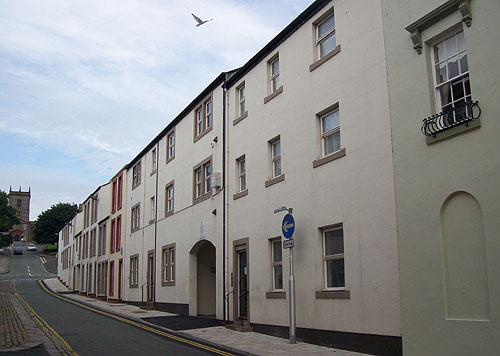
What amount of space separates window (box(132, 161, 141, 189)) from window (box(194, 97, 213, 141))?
986cm

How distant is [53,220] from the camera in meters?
119

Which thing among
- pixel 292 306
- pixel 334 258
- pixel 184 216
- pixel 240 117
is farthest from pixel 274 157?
pixel 184 216

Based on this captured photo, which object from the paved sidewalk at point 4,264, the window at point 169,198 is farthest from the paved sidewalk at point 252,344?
the paved sidewalk at point 4,264

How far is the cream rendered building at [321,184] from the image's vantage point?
39.8 feet

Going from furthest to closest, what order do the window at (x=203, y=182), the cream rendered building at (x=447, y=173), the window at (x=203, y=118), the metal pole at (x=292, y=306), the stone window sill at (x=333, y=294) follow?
1. the window at (x=203, y=118)
2. the window at (x=203, y=182)
3. the metal pole at (x=292, y=306)
4. the stone window sill at (x=333, y=294)
5. the cream rendered building at (x=447, y=173)

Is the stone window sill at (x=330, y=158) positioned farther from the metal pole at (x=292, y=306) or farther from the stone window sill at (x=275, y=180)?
the metal pole at (x=292, y=306)

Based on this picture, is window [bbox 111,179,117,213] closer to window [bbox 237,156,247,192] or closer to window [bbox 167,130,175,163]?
window [bbox 167,130,175,163]

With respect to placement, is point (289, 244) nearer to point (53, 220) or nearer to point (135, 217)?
point (135, 217)

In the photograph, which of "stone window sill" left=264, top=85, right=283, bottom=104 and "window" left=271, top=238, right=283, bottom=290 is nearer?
"window" left=271, top=238, right=283, bottom=290

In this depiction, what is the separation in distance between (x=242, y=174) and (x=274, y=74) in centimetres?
387

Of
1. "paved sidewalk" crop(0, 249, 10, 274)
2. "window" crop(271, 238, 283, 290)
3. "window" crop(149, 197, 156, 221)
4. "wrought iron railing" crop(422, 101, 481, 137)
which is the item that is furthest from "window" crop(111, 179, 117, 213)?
"paved sidewalk" crop(0, 249, 10, 274)

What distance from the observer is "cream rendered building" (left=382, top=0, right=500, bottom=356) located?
29.5 feet

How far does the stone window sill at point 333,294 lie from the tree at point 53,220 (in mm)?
110842

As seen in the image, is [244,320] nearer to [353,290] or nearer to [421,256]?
[353,290]
